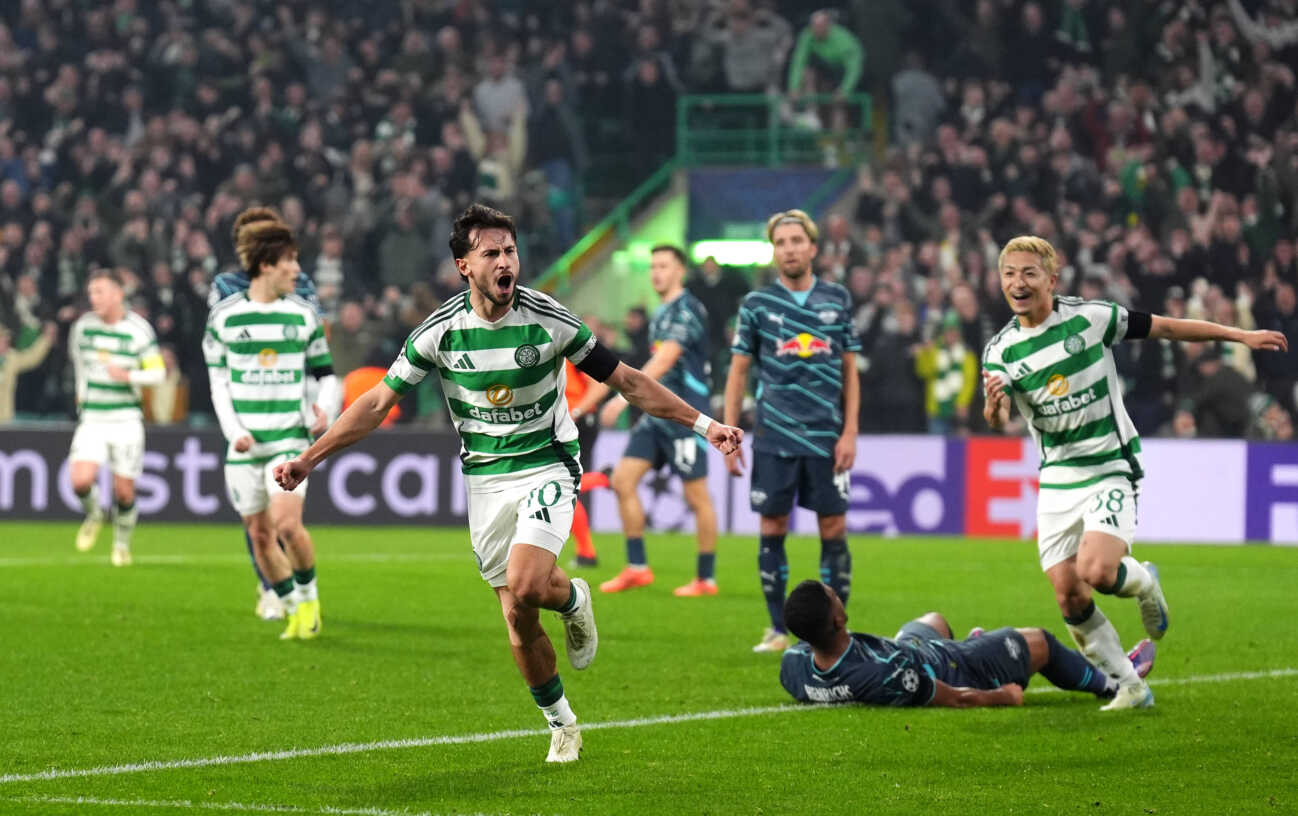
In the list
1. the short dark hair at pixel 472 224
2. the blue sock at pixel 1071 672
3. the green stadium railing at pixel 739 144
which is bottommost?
the blue sock at pixel 1071 672

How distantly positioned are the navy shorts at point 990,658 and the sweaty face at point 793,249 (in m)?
2.58

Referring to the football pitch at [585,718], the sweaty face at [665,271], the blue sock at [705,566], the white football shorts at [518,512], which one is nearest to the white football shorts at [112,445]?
the football pitch at [585,718]

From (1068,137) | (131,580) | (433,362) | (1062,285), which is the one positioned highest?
(1068,137)

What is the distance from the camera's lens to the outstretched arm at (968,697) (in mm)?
8289

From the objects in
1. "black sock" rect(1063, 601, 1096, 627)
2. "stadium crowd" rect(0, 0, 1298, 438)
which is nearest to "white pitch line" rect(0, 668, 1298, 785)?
"black sock" rect(1063, 601, 1096, 627)

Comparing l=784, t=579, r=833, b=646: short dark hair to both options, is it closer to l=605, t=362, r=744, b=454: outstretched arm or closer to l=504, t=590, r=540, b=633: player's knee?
l=605, t=362, r=744, b=454: outstretched arm

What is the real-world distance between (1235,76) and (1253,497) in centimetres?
572

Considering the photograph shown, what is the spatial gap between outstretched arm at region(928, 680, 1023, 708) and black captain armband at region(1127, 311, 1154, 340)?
1643 mm

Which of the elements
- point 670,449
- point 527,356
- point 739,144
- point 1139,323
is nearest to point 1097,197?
point 739,144

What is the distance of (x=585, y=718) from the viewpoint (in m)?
8.16

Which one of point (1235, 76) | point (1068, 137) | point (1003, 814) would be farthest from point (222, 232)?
point (1003, 814)

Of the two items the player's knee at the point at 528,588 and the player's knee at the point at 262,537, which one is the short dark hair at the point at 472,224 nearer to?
the player's knee at the point at 528,588

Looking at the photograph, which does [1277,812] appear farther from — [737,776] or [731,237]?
[731,237]

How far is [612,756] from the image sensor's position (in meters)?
7.17
